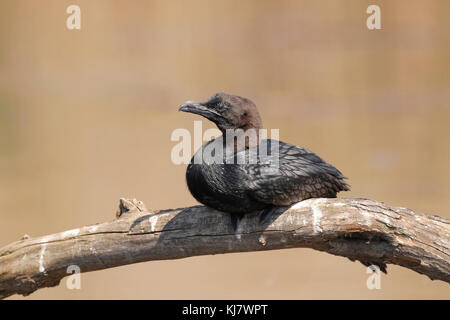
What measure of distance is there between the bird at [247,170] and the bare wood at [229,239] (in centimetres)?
9

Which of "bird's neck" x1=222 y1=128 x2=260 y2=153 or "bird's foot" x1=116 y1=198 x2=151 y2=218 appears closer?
"bird's neck" x1=222 y1=128 x2=260 y2=153

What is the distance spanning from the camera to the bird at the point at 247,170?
357 centimetres

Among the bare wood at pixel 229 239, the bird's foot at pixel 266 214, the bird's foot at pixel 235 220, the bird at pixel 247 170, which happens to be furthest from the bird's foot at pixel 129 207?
the bird's foot at pixel 266 214

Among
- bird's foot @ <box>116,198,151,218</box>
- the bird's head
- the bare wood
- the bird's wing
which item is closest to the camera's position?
the bare wood

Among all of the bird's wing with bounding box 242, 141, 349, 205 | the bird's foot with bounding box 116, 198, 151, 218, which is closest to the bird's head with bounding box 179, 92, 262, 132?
the bird's wing with bounding box 242, 141, 349, 205

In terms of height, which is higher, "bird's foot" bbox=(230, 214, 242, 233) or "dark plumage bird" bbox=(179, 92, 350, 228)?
"dark plumage bird" bbox=(179, 92, 350, 228)

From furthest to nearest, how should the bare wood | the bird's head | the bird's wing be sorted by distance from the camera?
the bird's head
the bird's wing
the bare wood

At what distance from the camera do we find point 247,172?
3588 mm

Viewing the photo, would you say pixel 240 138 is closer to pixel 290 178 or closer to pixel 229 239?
pixel 290 178

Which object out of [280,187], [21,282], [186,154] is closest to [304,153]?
[280,187]

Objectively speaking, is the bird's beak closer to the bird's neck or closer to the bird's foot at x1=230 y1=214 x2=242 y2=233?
the bird's neck

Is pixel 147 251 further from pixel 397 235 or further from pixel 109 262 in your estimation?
pixel 397 235

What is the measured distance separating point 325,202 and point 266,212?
0.99ft

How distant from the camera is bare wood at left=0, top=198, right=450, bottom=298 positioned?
135 inches
